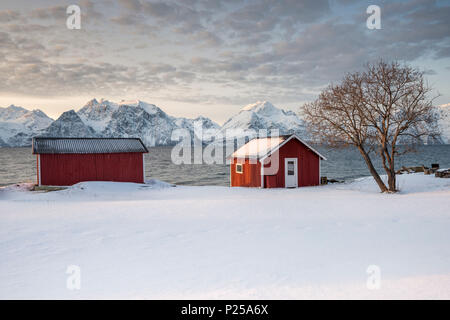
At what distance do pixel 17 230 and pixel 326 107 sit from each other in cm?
1982

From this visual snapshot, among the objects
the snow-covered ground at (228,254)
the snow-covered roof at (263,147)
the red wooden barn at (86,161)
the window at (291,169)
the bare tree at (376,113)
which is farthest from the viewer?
the window at (291,169)

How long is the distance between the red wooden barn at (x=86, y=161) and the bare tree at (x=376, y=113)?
17817mm

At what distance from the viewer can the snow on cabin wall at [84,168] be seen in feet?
90.0

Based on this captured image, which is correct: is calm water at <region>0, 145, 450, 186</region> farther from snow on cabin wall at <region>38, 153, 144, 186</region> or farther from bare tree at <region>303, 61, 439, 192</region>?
snow on cabin wall at <region>38, 153, 144, 186</region>

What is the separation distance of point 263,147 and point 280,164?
2.62 meters

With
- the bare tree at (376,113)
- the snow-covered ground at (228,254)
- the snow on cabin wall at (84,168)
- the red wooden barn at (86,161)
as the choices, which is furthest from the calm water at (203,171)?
the snow on cabin wall at (84,168)

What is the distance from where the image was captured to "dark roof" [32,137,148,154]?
91.1 ft

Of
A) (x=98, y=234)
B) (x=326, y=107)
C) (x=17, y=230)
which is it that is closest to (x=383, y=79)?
(x=326, y=107)

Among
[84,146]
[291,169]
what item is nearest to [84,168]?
[84,146]

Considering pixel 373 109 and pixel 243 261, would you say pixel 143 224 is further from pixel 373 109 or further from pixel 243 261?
pixel 373 109

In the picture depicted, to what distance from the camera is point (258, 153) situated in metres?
27.6

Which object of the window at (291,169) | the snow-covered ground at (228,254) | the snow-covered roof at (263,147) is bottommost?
the snow-covered ground at (228,254)

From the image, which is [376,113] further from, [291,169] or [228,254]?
[228,254]

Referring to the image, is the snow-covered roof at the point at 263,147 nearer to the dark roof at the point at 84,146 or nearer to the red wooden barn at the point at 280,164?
the red wooden barn at the point at 280,164
